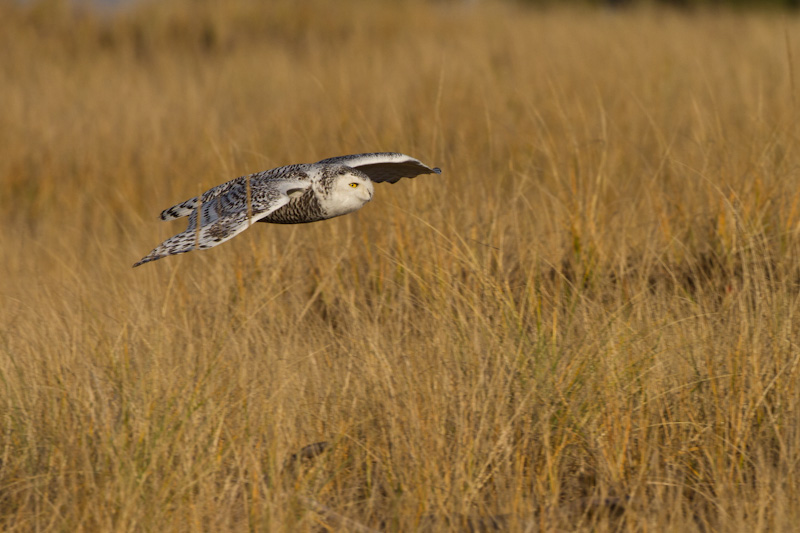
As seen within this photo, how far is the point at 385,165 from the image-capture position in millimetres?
3785

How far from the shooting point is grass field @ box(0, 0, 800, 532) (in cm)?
268

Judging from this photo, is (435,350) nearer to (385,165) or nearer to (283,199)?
(283,199)

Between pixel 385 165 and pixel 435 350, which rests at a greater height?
pixel 385 165

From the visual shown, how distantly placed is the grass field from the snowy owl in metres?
0.39

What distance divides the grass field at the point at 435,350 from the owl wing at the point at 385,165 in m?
0.30

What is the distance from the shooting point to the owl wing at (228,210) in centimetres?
283

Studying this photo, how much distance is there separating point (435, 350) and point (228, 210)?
2.99ft

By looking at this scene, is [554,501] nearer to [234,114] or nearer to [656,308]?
[656,308]

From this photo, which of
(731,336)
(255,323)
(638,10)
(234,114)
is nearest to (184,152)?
(234,114)

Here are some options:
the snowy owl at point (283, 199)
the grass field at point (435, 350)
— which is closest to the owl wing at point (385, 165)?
the snowy owl at point (283, 199)

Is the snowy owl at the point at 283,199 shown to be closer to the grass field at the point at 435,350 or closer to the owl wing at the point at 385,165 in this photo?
the owl wing at the point at 385,165

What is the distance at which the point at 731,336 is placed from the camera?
3182mm

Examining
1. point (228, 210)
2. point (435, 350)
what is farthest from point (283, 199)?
point (435, 350)

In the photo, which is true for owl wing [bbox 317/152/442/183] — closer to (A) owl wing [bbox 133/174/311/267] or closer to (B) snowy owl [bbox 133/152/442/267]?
(B) snowy owl [bbox 133/152/442/267]
